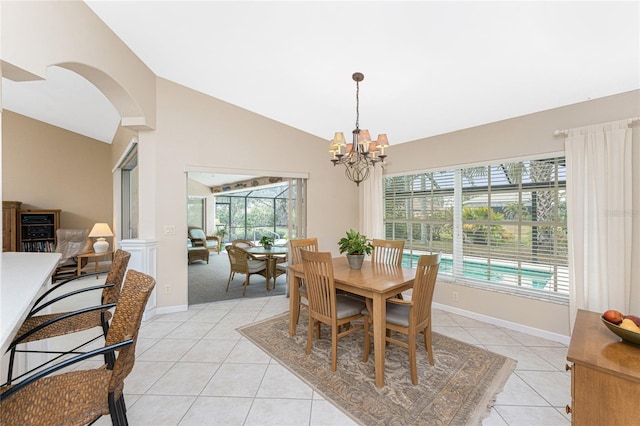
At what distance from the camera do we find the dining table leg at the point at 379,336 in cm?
204

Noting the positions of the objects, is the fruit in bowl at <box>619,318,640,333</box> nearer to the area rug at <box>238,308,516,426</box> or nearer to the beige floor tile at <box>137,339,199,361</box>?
the area rug at <box>238,308,516,426</box>

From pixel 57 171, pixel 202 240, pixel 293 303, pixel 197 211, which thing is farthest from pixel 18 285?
pixel 197 211

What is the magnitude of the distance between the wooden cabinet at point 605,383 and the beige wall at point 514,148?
202 centimetres

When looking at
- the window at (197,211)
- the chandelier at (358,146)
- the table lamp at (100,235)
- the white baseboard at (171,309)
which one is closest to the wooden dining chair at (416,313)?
the chandelier at (358,146)

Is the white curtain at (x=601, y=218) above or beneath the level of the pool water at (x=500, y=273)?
above

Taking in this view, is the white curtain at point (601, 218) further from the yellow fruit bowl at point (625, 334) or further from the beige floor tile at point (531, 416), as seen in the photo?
the yellow fruit bowl at point (625, 334)

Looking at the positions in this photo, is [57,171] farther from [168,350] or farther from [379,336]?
[379,336]

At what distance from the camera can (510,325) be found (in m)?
3.10

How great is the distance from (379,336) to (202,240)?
6.54 m

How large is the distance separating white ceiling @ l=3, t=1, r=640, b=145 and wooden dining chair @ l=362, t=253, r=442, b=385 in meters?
1.81

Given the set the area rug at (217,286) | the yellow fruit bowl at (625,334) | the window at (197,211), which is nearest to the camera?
the yellow fruit bowl at (625,334)

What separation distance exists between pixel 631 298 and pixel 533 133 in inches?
70.8

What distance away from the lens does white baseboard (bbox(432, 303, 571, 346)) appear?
2789 mm

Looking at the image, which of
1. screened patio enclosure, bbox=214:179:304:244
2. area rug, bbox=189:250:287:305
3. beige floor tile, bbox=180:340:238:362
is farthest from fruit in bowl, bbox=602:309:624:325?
screened patio enclosure, bbox=214:179:304:244
